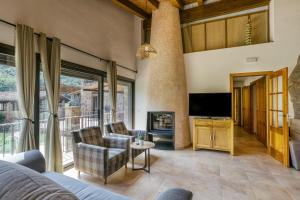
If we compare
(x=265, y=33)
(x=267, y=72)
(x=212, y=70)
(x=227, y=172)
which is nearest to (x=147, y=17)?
(x=212, y=70)

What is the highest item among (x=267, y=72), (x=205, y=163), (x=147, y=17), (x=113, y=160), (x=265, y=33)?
(x=147, y=17)

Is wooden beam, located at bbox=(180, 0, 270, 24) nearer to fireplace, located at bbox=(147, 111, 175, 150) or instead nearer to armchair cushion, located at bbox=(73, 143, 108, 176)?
fireplace, located at bbox=(147, 111, 175, 150)

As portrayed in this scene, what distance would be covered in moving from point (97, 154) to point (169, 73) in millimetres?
3244

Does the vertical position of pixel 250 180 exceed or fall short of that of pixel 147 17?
it falls short

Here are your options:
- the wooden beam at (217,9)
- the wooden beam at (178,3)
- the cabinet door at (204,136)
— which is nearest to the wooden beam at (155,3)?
the wooden beam at (178,3)

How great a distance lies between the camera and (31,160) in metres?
1.90

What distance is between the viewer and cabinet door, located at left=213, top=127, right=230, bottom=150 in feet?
14.4

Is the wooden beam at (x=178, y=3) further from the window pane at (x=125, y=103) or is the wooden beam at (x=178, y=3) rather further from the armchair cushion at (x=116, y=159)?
the armchair cushion at (x=116, y=159)

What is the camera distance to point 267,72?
4.47 meters

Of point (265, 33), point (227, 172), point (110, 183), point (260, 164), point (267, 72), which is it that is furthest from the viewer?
point (265, 33)

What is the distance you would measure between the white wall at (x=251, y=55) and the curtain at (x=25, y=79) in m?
4.23

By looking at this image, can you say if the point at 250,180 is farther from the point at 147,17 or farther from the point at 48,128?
the point at 147,17

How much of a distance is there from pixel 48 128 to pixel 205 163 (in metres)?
3.26

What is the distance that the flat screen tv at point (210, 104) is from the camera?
14.8 feet
